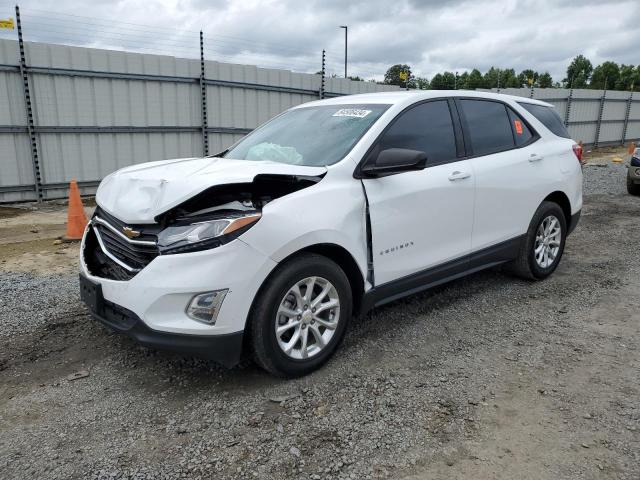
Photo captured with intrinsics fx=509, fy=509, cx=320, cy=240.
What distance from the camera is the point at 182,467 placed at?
246cm

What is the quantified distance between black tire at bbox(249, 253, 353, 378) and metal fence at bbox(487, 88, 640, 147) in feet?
60.6

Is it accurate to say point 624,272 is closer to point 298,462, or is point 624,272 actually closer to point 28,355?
point 298,462

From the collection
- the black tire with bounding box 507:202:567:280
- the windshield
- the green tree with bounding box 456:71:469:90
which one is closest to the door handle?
the windshield

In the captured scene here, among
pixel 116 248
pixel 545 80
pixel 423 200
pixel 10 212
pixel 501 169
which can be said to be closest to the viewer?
pixel 116 248

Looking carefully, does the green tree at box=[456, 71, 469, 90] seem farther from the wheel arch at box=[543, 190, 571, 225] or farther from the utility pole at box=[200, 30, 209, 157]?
the wheel arch at box=[543, 190, 571, 225]

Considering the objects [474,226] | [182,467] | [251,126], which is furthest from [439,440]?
[251,126]

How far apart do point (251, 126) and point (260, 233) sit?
9456mm

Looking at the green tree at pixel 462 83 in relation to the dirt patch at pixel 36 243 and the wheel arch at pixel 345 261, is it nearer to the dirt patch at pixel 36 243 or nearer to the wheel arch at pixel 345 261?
the dirt patch at pixel 36 243

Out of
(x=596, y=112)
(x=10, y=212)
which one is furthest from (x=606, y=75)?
(x=10, y=212)

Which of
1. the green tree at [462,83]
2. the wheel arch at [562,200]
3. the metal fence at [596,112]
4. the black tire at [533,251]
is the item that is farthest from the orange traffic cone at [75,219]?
the green tree at [462,83]

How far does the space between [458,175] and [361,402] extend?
200 centimetres

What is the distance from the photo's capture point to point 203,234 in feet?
9.22

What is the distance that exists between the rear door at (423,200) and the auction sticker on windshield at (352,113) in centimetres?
25

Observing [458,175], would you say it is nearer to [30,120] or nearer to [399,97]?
[399,97]
